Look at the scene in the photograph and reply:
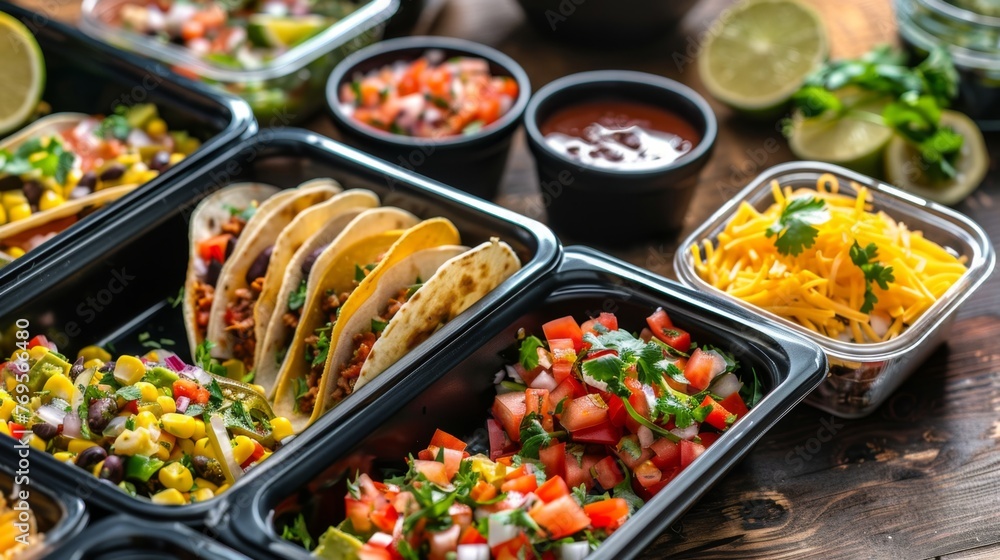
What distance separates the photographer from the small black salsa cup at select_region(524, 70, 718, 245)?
4016 millimetres

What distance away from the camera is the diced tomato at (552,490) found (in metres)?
2.66

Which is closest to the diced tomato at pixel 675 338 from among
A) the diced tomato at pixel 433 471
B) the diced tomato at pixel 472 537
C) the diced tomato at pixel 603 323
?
the diced tomato at pixel 603 323

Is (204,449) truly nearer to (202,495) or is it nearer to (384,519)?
(202,495)

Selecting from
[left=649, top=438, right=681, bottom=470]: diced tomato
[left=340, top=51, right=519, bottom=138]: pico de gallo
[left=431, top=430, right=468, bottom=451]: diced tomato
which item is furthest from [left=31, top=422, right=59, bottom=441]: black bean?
[left=340, top=51, right=519, bottom=138]: pico de gallo

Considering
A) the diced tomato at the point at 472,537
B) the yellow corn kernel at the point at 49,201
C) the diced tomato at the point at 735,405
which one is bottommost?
the diced tomato at the point at 735,405

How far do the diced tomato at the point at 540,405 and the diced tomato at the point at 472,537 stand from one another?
0.51m

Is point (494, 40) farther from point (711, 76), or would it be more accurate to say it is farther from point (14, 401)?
point (14, 401)

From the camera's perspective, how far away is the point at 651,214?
416 cm

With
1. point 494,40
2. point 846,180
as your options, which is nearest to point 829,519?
point 846,180

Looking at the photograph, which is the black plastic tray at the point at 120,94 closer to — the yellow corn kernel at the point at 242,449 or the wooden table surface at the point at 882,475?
the yellow corn kernel at the point at 242,449

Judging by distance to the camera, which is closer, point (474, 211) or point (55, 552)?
point (55, 552)

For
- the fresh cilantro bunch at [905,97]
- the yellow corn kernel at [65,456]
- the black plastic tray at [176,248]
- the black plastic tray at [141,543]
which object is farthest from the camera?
the fresh cilantro bunch at [905,97]

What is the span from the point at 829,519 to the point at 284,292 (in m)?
1.90

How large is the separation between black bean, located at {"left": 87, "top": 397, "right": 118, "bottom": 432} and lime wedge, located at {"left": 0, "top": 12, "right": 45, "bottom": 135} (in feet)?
7.08
